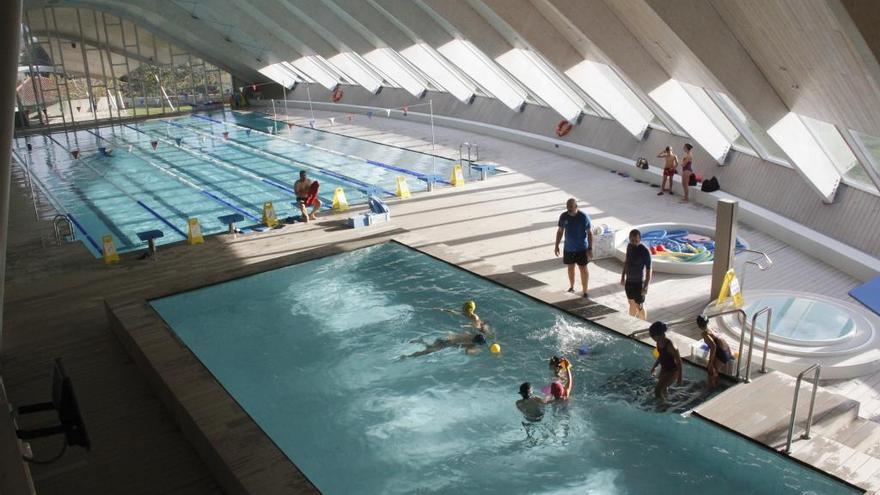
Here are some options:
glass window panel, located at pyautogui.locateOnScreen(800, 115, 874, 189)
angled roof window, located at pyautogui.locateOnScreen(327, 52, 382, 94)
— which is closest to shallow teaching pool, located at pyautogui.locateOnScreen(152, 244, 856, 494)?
glass window panel, located at pyautogui.locateOnScreen(800, 115, 874, 189)

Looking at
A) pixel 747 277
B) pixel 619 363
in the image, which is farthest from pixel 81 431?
pixel 747 277

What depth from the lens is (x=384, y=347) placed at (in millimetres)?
8047

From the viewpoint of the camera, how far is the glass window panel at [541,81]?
621 inches

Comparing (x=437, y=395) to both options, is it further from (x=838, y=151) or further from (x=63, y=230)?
(x=63, y=230)

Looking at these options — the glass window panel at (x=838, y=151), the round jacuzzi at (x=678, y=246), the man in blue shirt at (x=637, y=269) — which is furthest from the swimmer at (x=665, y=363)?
the glass window panel at (x=838, y=151)

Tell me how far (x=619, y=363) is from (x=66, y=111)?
2775cm

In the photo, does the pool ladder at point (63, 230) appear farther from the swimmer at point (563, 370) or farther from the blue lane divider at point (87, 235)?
the swimmer at point (563, 370)

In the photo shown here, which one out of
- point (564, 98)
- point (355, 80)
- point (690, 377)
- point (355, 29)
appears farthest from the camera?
point (355, 80)

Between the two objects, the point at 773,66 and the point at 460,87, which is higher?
the point at 773,66

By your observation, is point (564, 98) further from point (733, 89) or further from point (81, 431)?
point (81, 431)

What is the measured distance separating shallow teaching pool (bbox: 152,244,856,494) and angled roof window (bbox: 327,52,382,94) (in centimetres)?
1566

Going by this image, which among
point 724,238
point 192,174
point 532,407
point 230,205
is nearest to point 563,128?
point 230,205

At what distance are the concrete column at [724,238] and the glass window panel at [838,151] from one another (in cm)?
303

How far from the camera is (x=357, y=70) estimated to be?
2536cm
